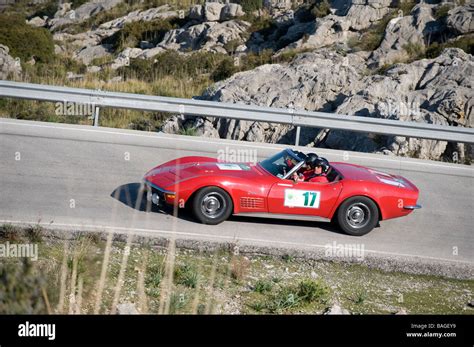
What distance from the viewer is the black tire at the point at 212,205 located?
9406mm

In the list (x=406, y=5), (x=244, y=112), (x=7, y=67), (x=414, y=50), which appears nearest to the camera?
(x=244, y=112)

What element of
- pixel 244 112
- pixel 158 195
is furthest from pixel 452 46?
pixel 158 195

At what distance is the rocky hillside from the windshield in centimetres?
542

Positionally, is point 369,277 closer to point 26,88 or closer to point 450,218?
point 450,218

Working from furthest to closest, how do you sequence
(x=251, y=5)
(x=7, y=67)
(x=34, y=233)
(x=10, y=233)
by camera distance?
1. (x=251, y=5)
2. (x=7, y=67)
3. (x=34, y=233)
4. (x=10, y=233)

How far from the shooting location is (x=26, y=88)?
14250 mm

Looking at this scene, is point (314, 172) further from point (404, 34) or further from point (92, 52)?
point (92, 52)

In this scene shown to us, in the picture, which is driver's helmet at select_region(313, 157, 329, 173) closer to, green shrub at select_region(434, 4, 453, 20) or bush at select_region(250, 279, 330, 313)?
bush at select_region(250, 279, 330, 313)

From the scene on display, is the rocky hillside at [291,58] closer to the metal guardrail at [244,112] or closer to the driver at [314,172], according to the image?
the metal guardrail at [244,112]

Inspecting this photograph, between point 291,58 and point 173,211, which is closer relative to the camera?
point 173,211

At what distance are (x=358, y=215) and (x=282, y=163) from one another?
138 centimetres

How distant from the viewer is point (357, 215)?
10.0 m

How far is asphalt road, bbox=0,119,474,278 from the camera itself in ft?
31.0

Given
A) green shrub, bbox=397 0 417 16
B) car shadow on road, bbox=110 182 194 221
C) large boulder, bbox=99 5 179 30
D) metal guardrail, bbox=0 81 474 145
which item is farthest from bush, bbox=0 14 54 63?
car shadow on road, bbox=110 182 194 221
